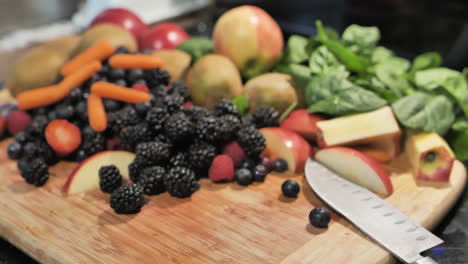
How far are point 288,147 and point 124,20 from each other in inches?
43.8

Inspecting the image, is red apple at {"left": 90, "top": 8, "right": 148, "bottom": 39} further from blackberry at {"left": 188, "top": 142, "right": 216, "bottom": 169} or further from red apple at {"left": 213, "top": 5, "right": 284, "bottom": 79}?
blackberry at {"left": 188, "top": 142, "right": 216, "bottom": 169}

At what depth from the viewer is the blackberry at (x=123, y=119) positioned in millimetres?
1266

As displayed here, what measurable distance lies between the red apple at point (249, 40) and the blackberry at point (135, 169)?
513 millimetres

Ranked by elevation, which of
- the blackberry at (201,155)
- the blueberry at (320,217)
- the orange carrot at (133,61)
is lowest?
the blueberry at (320,217)

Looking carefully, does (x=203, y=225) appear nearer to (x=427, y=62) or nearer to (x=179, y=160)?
(x=179, y=160)

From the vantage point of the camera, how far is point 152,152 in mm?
1144

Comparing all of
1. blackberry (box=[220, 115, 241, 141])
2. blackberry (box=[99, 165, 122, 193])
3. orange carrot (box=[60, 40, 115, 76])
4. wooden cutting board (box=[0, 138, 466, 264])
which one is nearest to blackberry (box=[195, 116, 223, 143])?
blackberry (box=[220, 115, 241, 141])

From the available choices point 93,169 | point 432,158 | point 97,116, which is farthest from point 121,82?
point 432,158

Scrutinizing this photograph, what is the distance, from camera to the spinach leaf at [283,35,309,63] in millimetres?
1494

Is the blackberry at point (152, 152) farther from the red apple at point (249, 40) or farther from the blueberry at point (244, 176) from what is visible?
the red apple at point (249, 40)

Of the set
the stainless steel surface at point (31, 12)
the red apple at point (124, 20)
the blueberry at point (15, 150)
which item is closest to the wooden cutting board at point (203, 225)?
the blueberry at point (15, 150)

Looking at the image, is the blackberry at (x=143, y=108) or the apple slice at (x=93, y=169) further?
the blackberry at (x=143, y=108)

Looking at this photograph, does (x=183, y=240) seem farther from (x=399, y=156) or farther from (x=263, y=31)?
(x=263, y=31)

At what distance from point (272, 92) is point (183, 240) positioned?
1.89 ft
